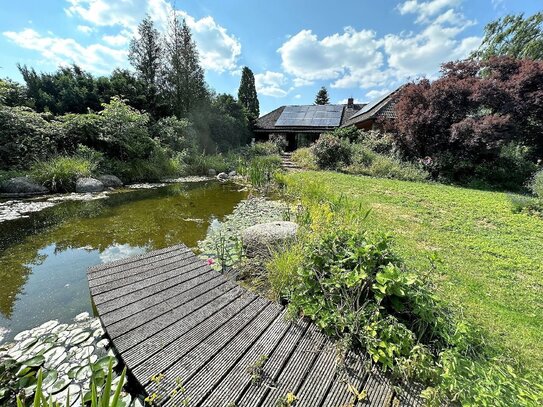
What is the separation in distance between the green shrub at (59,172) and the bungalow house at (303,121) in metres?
13.5

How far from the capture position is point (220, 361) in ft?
5.88

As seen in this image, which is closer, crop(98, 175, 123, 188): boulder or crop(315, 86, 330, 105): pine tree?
crop(98, 175, 123, 188): boulder

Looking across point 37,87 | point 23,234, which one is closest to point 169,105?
point 37,87

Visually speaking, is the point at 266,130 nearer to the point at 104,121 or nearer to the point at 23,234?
the point at 104,121

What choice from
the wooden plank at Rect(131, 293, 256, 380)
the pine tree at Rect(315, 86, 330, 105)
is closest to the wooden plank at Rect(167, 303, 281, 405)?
the wooden plank at Rect(131, 293, 256, 380)

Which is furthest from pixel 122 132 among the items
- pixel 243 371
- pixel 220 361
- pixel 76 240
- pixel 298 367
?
pixel 298 367

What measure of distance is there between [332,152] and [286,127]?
921 cm

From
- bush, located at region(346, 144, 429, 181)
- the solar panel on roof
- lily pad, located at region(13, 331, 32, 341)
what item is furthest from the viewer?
the solar panel on roof

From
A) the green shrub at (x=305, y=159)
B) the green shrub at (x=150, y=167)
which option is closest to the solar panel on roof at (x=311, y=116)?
the green shrub at (x=305, y=159)

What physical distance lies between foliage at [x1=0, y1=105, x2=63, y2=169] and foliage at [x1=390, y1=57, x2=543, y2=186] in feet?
45.7

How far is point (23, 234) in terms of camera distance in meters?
4.36

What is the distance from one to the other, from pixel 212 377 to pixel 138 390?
1.77 feet

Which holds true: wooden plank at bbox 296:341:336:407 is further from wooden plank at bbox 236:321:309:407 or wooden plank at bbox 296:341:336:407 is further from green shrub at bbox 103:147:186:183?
green shrub at bbox 103:147:186:183

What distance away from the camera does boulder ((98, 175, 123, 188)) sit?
836 cm
